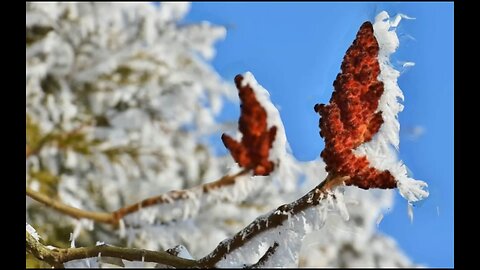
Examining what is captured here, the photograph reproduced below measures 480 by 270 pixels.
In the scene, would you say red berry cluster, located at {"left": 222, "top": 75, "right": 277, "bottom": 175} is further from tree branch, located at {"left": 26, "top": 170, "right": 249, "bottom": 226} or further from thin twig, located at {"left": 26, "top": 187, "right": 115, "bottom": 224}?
thin twig, located at {"left": 26, "top": 187, "right": 115, "bottom": 224}

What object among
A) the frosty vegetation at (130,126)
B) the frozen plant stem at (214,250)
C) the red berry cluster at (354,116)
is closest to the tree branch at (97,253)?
the frozen plant stem at (214,250)

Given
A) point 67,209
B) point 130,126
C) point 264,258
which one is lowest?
point 264,258

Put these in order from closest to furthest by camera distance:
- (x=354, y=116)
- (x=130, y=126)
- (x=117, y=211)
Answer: (x=354, y=116)
(x=117, y=211)
(x=130, y=126)

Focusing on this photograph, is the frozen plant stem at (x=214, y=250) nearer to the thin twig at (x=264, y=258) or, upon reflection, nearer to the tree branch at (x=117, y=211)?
the thin twig at (x=264, y=258)

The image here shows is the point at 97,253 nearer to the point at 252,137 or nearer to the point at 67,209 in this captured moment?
the point at 252,137

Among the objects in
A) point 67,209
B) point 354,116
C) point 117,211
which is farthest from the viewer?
point 117,211

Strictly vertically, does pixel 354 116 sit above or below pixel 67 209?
below

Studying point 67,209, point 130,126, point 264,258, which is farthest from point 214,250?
point 130,126
